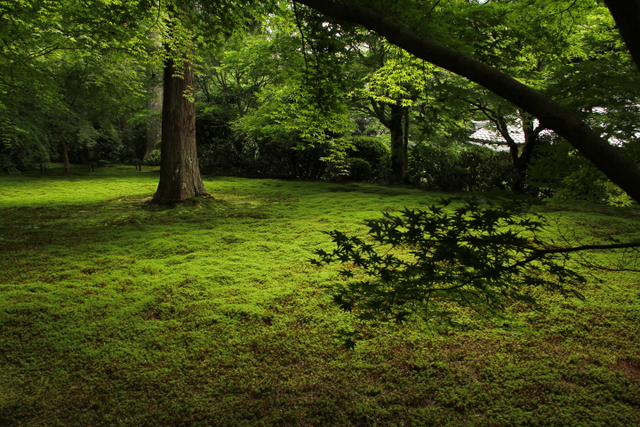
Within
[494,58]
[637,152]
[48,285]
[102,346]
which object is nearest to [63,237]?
[48,285]

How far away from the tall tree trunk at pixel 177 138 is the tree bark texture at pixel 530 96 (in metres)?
5.65

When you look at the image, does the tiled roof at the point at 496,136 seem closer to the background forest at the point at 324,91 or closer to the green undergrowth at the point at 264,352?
the background forest at the point at 324,91

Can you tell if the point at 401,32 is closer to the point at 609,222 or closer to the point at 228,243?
the point at 228,243

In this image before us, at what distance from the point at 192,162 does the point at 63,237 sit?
2694mm

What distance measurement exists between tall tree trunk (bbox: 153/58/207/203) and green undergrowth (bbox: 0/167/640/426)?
8.81 ft

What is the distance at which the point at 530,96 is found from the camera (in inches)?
55.4

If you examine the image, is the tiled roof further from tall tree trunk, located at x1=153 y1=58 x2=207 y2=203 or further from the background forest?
tall tree trunk, located at x1=153 y1=58 x2=207 y2=203

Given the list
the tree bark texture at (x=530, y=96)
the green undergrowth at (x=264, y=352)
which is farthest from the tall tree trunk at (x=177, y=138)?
the tree bark texture at (x=530, y=96)

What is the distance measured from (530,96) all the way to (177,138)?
655cm

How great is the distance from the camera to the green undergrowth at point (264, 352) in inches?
74.1

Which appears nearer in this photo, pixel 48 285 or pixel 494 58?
pixel 494 58

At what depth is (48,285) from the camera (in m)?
3.40

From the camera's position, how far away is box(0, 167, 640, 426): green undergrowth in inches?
74.1

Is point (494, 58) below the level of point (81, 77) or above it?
below
